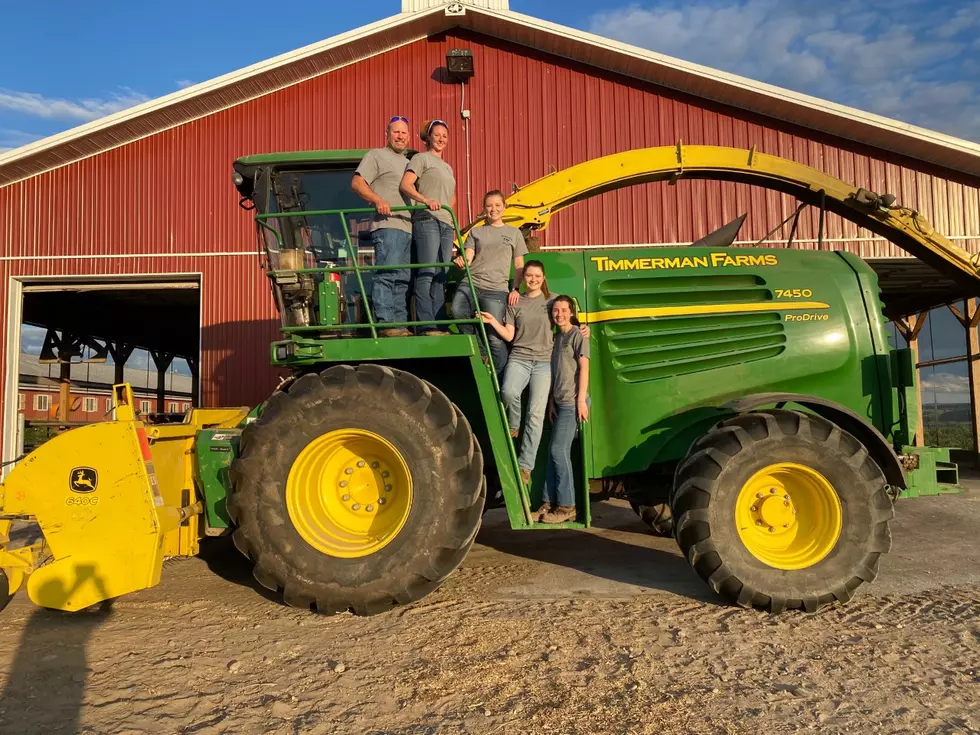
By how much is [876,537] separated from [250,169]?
484cm

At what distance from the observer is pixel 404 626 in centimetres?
358

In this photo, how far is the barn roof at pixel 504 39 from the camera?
10.3 metres

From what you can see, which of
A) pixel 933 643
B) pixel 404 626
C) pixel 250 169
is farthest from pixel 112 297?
pixel 933 643

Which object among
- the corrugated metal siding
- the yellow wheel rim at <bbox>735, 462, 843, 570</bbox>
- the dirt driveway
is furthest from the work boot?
the corrugated metal siding

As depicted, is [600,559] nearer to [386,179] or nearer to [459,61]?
[386,179]

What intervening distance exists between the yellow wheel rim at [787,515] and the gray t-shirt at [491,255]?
6.82ft

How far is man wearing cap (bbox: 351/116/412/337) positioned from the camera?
4207 millimetres

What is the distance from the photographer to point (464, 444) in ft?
12.4

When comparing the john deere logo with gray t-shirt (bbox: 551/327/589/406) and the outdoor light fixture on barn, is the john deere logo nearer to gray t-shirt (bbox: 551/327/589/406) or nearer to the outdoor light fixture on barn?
gray t-shirt (bbox: 551/327/589/406)

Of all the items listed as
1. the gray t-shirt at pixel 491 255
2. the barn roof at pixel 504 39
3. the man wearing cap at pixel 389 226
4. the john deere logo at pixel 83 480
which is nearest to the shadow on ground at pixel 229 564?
the john deere logo at pixel 83 480

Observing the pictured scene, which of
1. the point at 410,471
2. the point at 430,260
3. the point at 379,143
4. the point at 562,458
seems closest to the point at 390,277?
the point at 430,260

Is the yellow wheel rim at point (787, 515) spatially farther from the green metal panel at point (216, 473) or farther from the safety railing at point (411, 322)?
the green metal panel at point (216, 473)

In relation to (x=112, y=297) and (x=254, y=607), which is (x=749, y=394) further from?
(x=112, y=297)

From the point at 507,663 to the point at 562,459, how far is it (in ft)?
4.68
